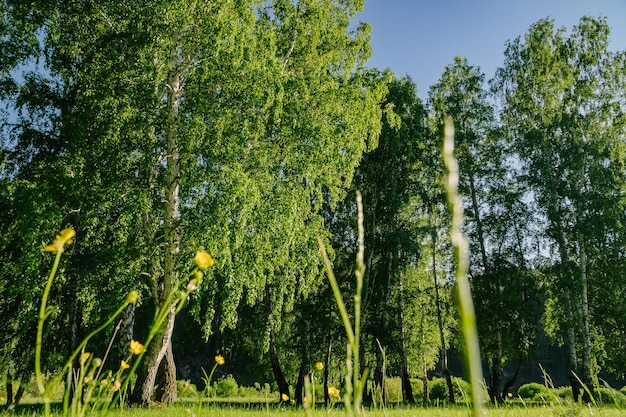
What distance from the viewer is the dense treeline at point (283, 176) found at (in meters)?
8.45

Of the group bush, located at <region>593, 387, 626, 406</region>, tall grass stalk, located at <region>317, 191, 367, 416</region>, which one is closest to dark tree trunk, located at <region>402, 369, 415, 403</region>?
bush, located at <region>593, 387, 626, 406</region>

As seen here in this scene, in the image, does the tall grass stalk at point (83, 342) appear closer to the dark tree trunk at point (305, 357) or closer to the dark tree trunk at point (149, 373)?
the dark tree trunk at point (149, 373)

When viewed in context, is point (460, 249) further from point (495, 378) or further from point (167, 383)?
point (495, 378)

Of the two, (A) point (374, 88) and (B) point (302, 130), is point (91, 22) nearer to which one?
(B) point (302, 130)

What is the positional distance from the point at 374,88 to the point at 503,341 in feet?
34.9

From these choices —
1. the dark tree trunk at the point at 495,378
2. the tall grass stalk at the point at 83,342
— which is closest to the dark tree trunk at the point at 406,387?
the dark tree trunk at the point at 495,378

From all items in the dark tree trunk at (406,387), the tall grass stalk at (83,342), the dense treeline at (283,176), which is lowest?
the dark tree trunk at (406,387)

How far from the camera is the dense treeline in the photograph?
8.45 meters

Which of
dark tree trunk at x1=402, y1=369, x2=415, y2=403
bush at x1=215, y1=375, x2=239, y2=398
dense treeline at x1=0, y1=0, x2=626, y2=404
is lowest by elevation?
bush at x1=215, y1=375, x2=239, y2=398

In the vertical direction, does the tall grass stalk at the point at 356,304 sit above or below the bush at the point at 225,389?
above

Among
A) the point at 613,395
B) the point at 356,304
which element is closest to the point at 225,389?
the point at 613,395

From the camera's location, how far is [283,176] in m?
9.56

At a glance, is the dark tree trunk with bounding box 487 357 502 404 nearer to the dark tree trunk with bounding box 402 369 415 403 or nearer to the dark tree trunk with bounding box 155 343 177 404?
the dark tree trunk with bounding box 402 369 415 403

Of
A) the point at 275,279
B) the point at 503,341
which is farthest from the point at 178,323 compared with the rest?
the point at 275,279
